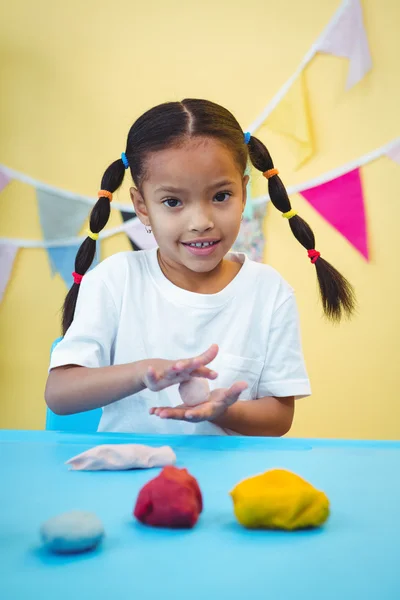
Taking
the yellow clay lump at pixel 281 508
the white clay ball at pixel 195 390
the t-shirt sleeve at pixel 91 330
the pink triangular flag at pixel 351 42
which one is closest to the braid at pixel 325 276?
the t-shirt sleeve at pixel 91 330

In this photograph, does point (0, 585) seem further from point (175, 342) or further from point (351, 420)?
point (351, 420)

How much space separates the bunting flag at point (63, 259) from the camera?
2176 mm

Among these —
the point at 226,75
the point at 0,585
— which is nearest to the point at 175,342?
the point at 0,585

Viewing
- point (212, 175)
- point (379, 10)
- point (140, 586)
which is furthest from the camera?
point (379, 10)

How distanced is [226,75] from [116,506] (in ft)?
6.00

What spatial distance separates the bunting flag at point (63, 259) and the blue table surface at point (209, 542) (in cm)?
153

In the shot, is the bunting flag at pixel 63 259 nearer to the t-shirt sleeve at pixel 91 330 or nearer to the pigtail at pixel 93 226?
the pigtail at pixel 93 226

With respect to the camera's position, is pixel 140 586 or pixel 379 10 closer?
pixel 140 586

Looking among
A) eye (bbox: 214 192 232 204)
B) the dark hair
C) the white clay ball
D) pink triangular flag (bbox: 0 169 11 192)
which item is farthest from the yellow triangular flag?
the white clay ball

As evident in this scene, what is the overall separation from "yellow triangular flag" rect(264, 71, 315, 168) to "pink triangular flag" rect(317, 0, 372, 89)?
12 centimetres

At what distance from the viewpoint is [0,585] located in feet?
1.19

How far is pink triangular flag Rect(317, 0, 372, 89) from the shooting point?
2.06m

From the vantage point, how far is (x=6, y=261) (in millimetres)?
2191

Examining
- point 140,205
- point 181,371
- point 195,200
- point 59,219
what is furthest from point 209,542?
point 59,219
